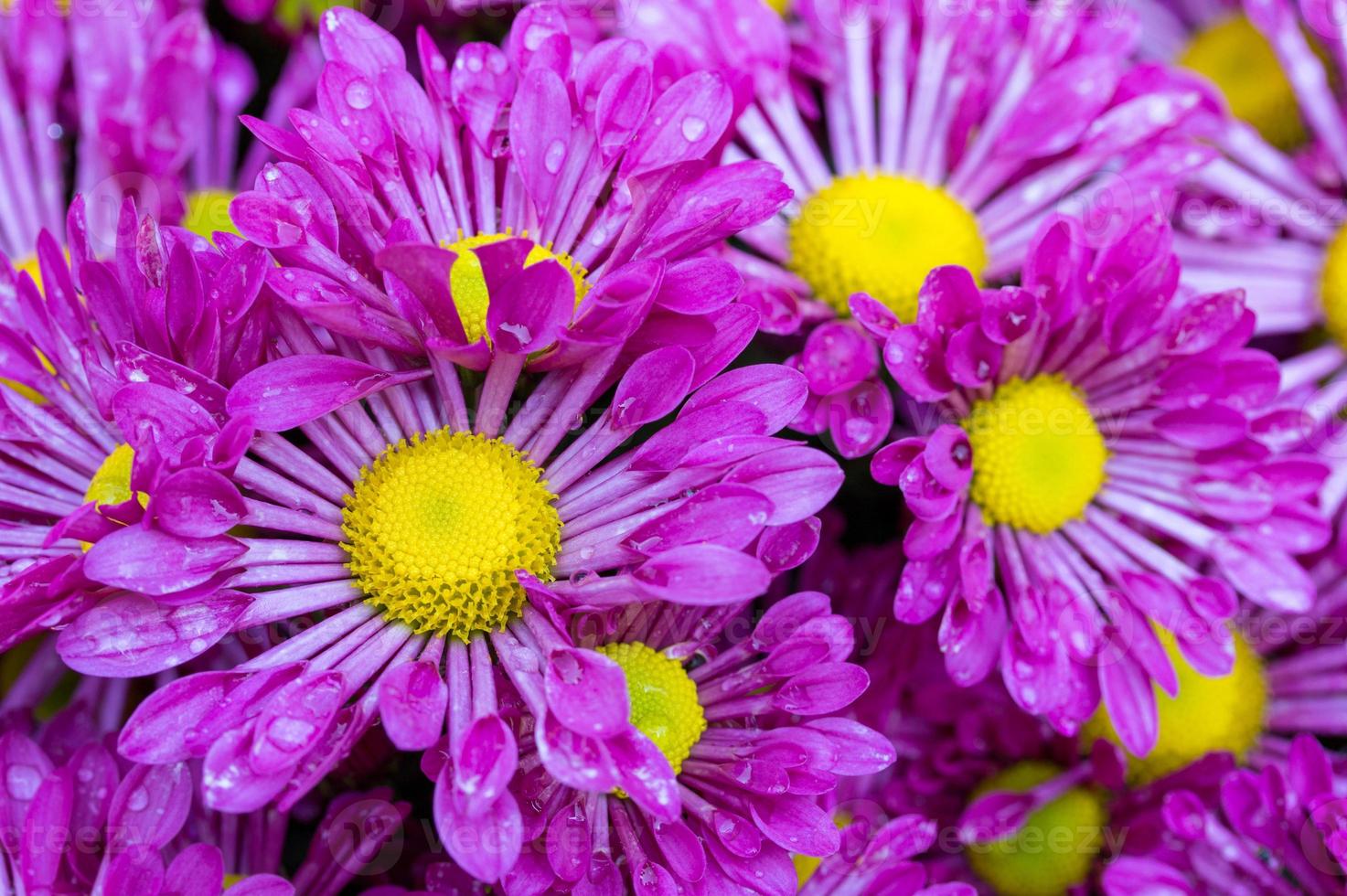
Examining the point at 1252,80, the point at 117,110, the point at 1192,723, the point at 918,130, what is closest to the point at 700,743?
the point at 1192,723

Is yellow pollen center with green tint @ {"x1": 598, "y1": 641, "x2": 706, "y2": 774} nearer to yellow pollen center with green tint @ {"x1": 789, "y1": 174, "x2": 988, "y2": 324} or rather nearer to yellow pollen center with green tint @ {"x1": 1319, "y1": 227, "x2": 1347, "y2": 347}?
yellow pollen center with green tint @ {"x1": 789, "y1": 174, "x2": 988, "y2": 324}

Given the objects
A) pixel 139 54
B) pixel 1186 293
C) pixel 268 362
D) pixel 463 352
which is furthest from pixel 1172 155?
pixel 139 54

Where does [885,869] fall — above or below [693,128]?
below

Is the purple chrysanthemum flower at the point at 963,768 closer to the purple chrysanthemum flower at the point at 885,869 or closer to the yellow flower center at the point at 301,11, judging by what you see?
the purple chrysanthemum flower at the point at 885,869

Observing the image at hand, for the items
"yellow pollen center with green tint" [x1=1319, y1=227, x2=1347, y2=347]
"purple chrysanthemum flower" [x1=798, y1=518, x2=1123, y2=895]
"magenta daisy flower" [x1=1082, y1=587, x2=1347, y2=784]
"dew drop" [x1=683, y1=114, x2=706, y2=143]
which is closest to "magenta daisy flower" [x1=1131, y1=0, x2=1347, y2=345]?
"yellow pollen center with green tint" [x1=1319, y1=227, x2=1347, y2=347]

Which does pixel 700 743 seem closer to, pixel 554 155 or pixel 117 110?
pixel 554 155

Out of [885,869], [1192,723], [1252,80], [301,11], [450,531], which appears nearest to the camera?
[450,531]
